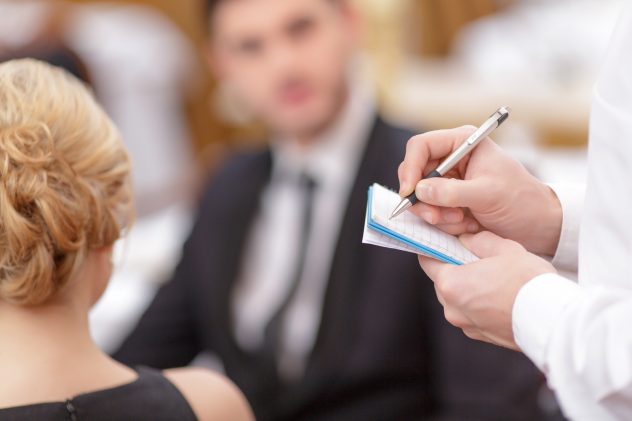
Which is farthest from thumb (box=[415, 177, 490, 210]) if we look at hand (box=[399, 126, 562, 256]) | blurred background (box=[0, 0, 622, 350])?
blurred background (box=[0, 0, 622, 350])

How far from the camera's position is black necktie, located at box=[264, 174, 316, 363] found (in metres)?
1.53

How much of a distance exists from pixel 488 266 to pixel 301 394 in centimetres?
Result: 76

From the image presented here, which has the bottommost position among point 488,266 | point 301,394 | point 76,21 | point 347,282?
point 301,394

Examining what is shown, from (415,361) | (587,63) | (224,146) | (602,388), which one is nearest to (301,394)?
(415,361)

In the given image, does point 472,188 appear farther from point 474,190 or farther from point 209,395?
point 209,395

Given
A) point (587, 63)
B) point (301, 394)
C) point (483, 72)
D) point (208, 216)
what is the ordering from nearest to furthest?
point (301, 394)
point (208, 216)
point (587, 63)
point (483, 72)

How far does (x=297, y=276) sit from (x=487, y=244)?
0.80 metres

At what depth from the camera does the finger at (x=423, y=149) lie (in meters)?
0.81

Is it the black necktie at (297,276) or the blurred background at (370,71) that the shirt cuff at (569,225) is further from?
the blurred background at (370,71)

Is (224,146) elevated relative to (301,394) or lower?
elevated

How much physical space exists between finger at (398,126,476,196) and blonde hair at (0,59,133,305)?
0.33 m

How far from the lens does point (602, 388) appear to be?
665 millimetres

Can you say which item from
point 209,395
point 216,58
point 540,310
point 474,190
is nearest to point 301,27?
point 216,58

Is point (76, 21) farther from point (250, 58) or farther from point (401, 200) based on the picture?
point (401, 200)
